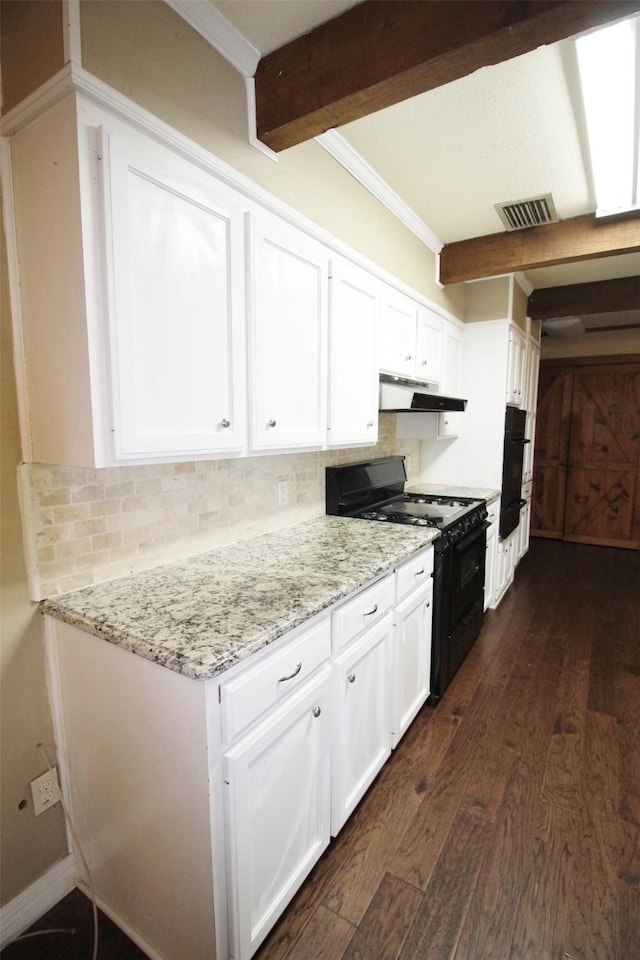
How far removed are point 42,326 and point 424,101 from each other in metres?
1.61

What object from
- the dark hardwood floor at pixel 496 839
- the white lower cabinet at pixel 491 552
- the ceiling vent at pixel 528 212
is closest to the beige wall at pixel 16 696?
the dark hardwood floor at pixel 496 839

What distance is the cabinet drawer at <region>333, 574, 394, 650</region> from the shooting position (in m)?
1.43

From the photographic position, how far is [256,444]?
1.51 meters

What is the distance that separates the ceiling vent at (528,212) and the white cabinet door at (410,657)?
2.10m

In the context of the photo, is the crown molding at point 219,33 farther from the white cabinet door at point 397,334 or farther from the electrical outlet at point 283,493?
the electrical outlet at point 283,493

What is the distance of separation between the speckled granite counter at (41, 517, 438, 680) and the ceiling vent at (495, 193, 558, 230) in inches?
76.8

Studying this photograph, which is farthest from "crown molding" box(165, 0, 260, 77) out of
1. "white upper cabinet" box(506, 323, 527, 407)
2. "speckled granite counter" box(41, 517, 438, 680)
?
"white upper cabinet" box(506, 323, 527, 407)

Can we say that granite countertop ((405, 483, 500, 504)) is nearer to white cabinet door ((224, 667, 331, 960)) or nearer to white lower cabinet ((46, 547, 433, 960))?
white lower cabinet ((46, 547, 433, 960))

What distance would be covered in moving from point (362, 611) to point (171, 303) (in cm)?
113

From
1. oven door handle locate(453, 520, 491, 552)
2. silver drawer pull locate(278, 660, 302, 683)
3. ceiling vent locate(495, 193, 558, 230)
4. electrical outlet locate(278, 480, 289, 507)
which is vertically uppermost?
ceiling vent locate(495, 193, 558, 230)

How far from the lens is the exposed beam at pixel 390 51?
1.09m

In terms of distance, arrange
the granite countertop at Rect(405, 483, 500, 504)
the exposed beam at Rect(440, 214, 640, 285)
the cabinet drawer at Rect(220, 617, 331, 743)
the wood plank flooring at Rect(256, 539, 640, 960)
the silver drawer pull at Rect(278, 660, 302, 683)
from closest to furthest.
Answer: the cabinet drawer at Rect(220, 617, 331, 743) → the silver drawer pull at Rect(278, 660, 302, 683) → the wood plank flooring at Rect(256, 539, 640, 960) → the exposed beam at Rect(440, 214, 640, 285) → the granite countertop at Rect(405, 483, 500, 504)

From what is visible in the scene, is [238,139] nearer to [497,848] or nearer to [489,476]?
[497,848]

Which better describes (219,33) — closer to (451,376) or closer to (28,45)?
(28,45)
